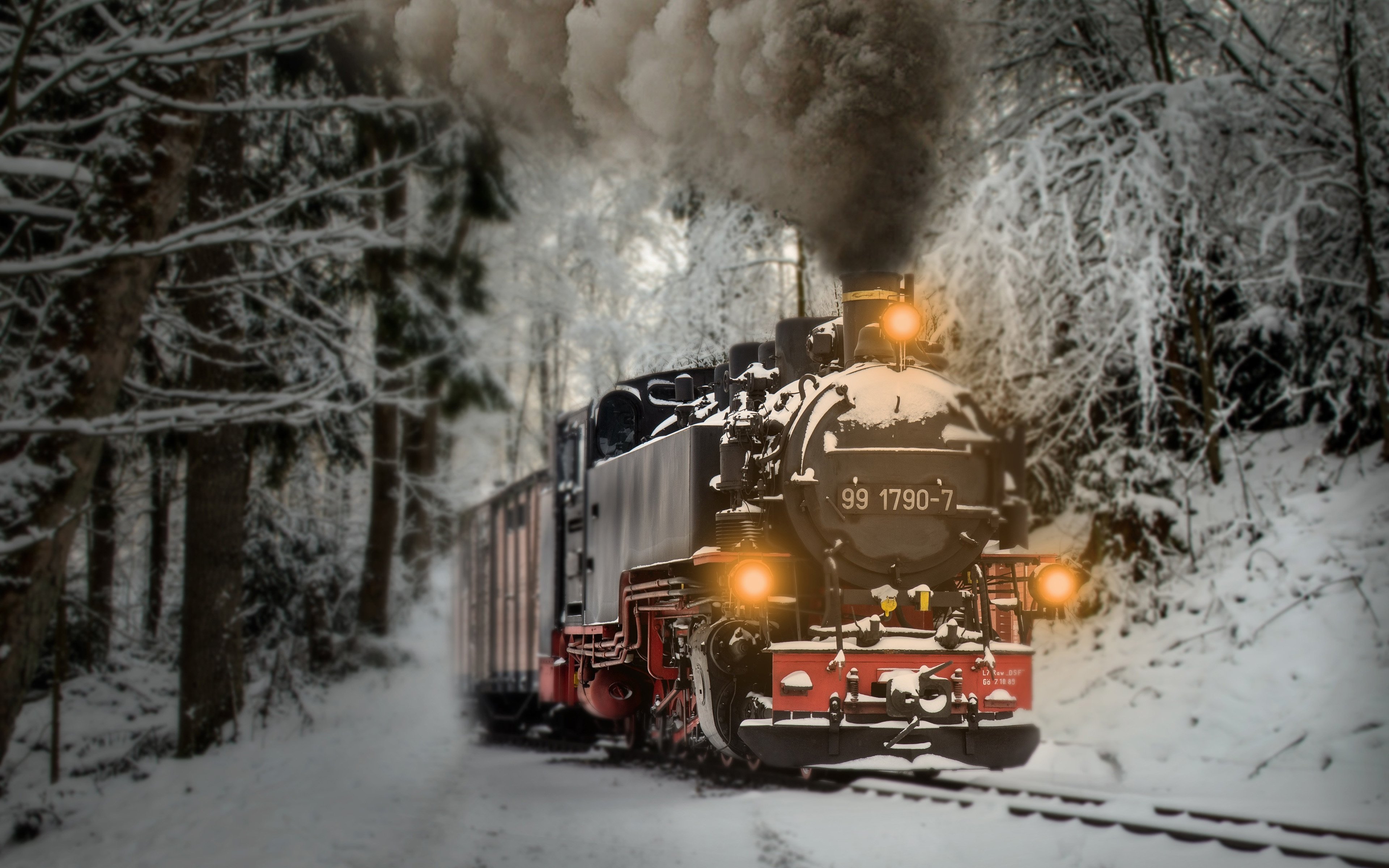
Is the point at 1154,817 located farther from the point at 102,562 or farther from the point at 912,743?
the point at 102,562

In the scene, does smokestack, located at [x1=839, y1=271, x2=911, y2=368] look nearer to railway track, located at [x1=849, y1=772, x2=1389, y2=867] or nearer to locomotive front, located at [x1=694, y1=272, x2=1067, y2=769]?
locomotive front, located at [x1=694, y1=272, x2=1067, y2=769]

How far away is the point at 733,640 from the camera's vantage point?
16.5ft

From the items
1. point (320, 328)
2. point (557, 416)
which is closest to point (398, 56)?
point (557, 416)

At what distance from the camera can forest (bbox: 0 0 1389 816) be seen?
6.39 meters

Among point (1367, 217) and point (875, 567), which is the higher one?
point (1367, 217)

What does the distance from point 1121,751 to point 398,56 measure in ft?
24.3

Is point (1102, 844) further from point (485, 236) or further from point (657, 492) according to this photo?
point (485, 236)

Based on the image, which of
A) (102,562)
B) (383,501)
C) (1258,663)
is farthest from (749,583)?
(383,501)

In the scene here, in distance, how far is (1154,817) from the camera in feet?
23.3

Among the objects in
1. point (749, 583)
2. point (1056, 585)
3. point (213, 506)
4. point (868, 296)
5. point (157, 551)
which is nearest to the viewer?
point (749, 583)

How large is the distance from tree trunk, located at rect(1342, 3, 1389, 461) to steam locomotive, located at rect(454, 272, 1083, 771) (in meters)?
6.12

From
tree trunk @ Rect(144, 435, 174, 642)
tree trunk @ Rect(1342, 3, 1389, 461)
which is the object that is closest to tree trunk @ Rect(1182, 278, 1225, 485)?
tree trunk @ Rect(1342, 3, 1389, 461)

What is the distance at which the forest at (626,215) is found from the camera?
6.39 m

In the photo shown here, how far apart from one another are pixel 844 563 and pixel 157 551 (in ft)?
39.5
